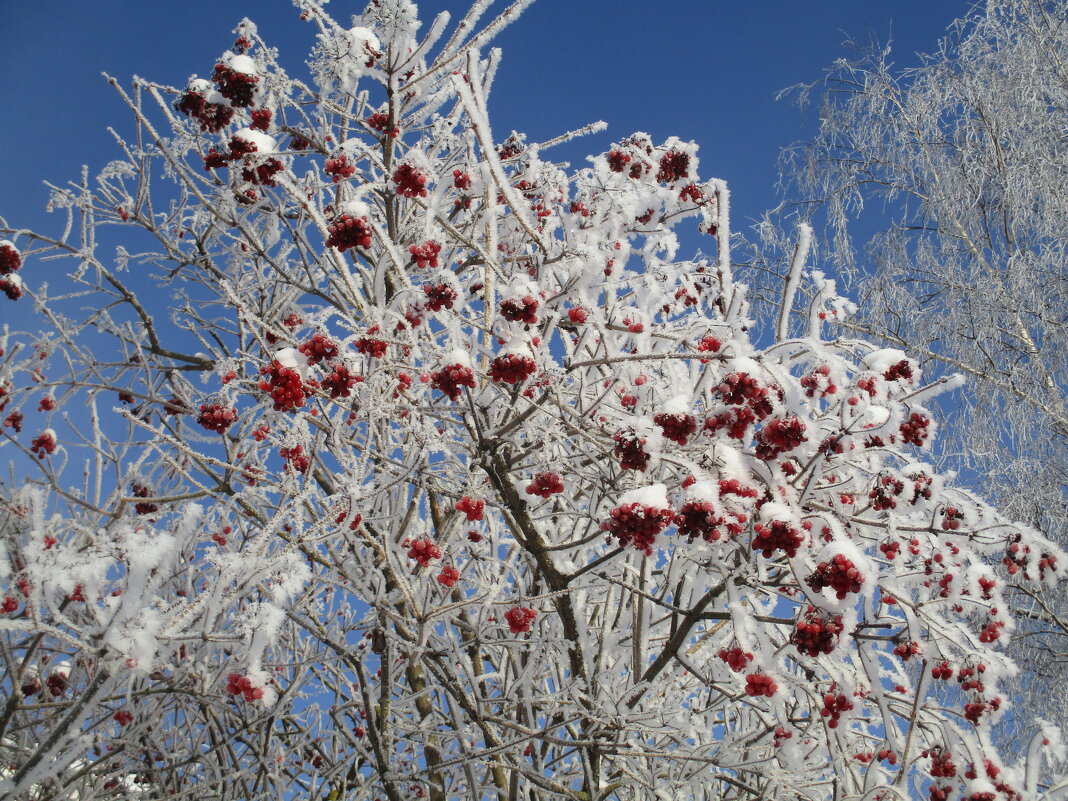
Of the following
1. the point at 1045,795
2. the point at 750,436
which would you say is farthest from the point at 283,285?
the point at 1045,795

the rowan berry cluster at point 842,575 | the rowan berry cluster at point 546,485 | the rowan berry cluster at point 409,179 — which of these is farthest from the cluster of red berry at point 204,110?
the rowan berry cluster at point 842,575

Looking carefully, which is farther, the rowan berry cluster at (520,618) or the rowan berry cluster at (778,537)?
the rowan berry cluster at (520,618)

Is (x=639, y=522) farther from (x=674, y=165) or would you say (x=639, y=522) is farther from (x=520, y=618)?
(x=674, y=165)

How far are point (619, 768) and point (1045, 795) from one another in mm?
1745

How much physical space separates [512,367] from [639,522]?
58cm

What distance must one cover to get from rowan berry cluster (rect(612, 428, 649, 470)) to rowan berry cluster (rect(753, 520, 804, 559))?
14.9 inches

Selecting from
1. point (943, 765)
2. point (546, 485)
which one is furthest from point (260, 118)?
point (943, 765)

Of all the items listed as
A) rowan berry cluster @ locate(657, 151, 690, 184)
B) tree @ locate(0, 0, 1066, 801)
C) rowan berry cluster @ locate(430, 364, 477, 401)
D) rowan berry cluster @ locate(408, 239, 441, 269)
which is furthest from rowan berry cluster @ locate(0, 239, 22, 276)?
rowan berry cluster @ locate(657, 151, 690, 184)

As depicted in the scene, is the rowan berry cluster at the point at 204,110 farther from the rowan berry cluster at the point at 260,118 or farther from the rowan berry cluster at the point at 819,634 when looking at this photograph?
the rowan berry cluster at the point at 819,634

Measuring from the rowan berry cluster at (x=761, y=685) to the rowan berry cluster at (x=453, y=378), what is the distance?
1.24 m

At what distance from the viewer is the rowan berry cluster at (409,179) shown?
2824 millimetres

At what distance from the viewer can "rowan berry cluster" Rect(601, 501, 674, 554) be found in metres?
1.92

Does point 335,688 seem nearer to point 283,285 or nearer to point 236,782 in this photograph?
point 236,782

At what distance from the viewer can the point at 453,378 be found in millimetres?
2160
